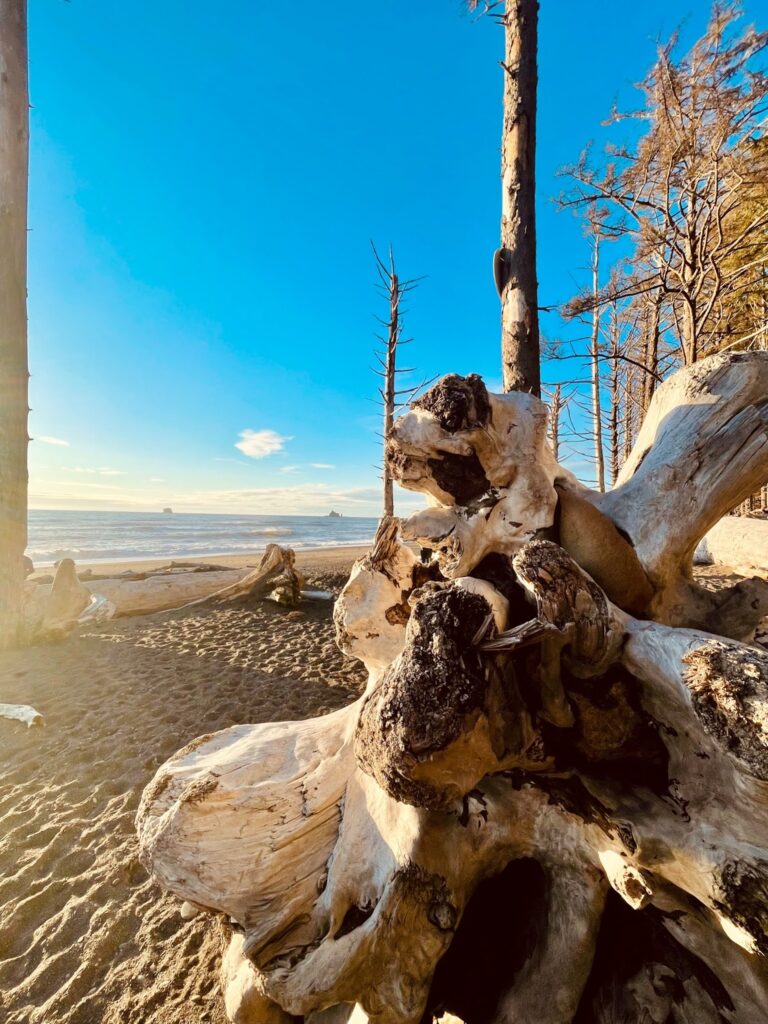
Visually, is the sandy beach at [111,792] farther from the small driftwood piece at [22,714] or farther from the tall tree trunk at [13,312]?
the tall tree trunk at [13,312]

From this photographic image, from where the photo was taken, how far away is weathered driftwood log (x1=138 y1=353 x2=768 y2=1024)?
3.47ft

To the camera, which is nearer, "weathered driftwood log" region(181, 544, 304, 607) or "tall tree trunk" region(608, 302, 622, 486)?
"weathered driftwood log" region(181, 544, 304, 607)

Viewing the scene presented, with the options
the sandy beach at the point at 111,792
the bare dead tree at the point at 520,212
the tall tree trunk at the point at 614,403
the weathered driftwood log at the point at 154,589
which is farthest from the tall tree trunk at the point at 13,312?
the tall tree trunk at the point at 614,403

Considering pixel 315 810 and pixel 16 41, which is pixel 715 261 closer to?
pixel 315 810

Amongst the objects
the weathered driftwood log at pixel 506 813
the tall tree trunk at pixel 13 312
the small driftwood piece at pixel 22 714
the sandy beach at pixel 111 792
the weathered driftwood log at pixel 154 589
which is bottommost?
the sandy beach at pixel 111 792

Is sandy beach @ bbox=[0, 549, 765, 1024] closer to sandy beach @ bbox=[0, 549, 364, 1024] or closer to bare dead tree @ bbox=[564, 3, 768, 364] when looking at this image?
sandy beach @ bbox=[0, 549, 364, 1024]

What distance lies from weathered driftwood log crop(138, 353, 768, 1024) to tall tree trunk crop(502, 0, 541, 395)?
6.51 ft

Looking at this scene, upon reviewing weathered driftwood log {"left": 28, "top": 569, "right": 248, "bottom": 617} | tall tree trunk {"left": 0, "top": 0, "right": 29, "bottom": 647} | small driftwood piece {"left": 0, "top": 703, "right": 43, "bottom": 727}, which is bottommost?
small driftwood piece {"left": 0, "top": 703, "right": 43, "bottom": 727}

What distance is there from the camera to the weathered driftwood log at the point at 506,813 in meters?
1.06

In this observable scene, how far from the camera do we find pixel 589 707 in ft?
4.22

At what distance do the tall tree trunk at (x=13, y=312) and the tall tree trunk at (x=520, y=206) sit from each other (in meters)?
5.88

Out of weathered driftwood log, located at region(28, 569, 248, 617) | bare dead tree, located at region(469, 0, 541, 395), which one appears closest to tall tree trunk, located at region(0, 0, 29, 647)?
weathered driftwood log, located at region(28, 569, 248, 617)

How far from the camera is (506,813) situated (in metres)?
1.42

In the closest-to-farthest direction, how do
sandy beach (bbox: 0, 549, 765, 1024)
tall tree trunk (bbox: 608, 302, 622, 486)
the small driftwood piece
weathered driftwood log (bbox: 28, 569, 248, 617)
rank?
sandy beach (bbox: 0, 549, 765, 1024) < the small driftwood piece < weathered driftwood log (bbox: 28, 569, 248, 617) < tall tree trunk (bbox: 608, 302, 622, 486)
